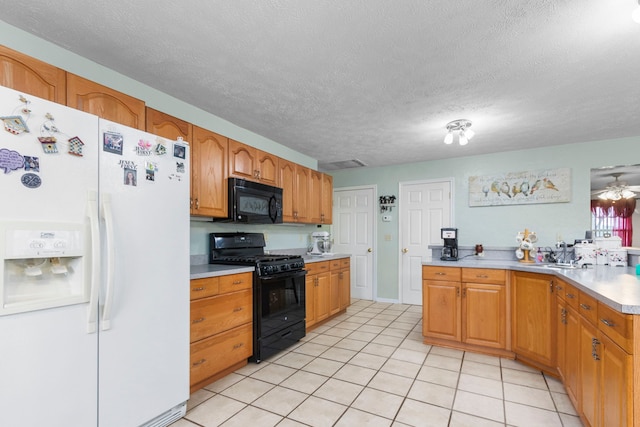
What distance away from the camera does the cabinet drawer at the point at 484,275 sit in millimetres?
2938

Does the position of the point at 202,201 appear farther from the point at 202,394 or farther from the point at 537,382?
the point at 537,382

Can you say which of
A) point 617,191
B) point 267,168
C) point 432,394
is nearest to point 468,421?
point 432,394

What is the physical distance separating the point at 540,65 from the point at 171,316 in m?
2.96

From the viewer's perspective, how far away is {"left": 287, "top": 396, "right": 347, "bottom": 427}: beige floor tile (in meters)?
1.93

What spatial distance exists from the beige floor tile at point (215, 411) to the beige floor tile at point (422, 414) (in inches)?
41.7

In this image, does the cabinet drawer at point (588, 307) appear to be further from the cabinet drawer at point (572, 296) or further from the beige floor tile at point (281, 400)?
the beige floor tile at point (281, 400)

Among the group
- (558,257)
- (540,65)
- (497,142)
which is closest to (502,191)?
(497,142)

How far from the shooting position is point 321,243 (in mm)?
4664

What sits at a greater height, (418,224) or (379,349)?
(418,224)

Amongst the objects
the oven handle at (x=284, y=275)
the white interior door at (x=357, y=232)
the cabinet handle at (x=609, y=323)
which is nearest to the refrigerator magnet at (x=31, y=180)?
the oven handle at (x=284, y=275)

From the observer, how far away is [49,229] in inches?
53.6

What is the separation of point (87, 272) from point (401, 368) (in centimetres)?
244

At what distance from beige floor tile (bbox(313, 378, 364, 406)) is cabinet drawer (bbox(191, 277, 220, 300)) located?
1.08m

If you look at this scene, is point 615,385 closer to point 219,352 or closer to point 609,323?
point 609,323
